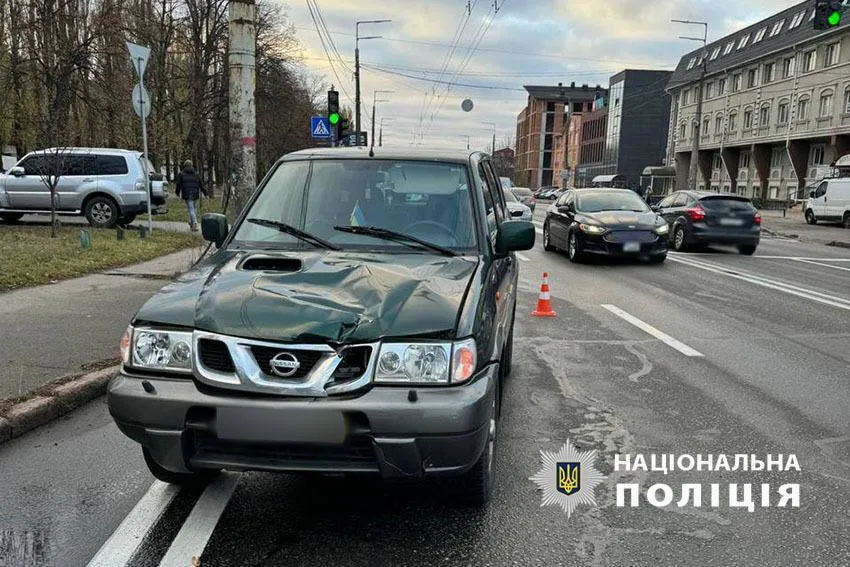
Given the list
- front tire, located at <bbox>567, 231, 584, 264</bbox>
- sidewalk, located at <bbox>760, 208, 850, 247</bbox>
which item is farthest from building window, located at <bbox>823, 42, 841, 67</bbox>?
front tire, located at <bbox>567, 231, 584, 264</bbox>

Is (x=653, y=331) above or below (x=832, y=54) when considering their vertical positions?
below

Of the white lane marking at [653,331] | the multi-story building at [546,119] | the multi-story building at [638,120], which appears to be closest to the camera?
the white lane marking at [653,331]

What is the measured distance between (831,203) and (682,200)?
17.1 m

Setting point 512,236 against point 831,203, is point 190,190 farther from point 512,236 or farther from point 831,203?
point 831,203

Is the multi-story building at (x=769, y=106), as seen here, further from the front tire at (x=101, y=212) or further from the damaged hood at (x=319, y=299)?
the damaged hood at (x=319, y=299)

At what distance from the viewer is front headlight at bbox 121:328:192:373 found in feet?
9.98

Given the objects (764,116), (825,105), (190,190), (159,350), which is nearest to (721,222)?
(190,190)

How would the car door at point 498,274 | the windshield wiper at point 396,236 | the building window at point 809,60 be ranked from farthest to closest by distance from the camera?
the building window at point 809,60, the windshield wiper at point 396,236, the car door at point 498,274

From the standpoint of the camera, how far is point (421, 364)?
2.94m

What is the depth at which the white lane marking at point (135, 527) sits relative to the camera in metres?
2.98

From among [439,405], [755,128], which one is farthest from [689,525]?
[755,128]

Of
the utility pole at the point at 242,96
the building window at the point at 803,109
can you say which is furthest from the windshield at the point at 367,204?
the building window at the point at 803,109

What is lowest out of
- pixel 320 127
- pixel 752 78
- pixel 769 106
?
pixel 320 127

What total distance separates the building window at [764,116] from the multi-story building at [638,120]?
97.2 ft
